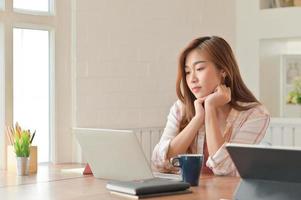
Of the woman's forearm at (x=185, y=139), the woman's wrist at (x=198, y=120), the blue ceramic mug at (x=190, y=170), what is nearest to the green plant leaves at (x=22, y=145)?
the woman's forearm at (x=185, y=139)

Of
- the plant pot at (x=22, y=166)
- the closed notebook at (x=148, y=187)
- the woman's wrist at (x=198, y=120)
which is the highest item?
the woman's wrist at (x=198, y=120)

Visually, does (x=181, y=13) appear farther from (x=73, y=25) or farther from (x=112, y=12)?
(x=73, y=25)

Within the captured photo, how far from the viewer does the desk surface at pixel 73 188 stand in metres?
1.89

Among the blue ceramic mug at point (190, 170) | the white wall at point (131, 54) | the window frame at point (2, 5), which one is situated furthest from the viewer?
the white wall at point (131, 54)

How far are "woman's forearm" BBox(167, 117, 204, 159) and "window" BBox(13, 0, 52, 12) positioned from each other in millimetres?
1216

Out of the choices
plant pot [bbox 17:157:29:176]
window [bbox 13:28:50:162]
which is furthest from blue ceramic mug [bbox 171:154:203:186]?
window [bbox 13:28:50:162]

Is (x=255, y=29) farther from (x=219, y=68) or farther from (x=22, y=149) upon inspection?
(x=22, y=149)

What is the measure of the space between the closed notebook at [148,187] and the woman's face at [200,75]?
76cm

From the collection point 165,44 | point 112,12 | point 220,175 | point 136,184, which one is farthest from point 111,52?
point 136,184

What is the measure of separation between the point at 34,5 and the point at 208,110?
1285mm

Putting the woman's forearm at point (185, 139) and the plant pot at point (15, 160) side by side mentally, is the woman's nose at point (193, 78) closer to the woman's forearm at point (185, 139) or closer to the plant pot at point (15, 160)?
the woman's forearm at point (185, 139)

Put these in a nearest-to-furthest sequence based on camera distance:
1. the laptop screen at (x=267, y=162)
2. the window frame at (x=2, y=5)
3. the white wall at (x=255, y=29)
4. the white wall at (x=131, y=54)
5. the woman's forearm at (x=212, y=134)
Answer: the laptop screen at (x=267, y=162) < the woman's forearm at (x=212, y=134) < the window frame at (x=2, y=5) < the white wall at (x=131, y=54) < the white wall at (x=255, y=29)

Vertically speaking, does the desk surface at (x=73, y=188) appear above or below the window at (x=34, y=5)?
below

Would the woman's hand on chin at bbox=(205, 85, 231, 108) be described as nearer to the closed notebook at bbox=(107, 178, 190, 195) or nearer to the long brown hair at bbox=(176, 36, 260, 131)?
the long brown hair at bbox=(176, 36, 260, 131)
